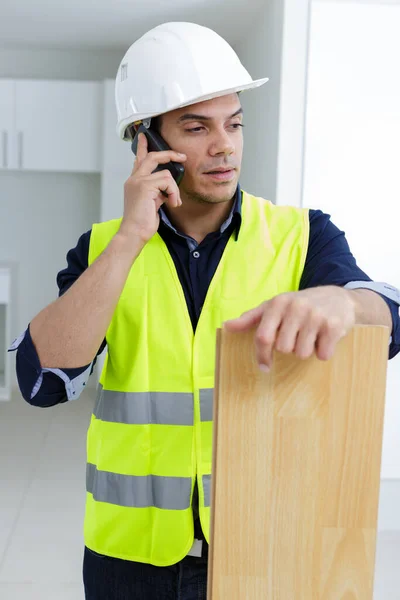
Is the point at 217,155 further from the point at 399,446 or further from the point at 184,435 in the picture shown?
the point at 399,446

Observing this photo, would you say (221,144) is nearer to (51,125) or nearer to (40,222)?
(51,125)

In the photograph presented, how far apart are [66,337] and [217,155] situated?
0.47 meters

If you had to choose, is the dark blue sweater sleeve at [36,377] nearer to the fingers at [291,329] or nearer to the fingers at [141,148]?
the fingers at [141,148]

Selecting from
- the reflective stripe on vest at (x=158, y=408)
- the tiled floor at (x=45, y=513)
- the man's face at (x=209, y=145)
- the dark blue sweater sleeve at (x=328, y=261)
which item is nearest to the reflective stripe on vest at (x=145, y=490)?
the reflective stripe on vest at (x=158, y=408)

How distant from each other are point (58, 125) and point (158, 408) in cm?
439

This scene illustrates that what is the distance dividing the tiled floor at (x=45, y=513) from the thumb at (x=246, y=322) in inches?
101

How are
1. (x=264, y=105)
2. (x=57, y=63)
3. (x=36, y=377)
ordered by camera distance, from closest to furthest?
(x=36, y=377)
(x=264, y=105)
(x=57, y=63)

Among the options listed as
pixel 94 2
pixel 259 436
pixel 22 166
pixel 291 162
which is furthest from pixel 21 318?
pixel 259 436

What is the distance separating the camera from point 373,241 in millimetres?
3438

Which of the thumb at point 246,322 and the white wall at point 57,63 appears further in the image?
the white wall at point 57,63

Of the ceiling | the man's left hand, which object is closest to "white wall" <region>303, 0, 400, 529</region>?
the ceiling

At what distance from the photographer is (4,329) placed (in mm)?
6008

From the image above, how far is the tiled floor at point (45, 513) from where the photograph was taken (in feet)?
9.66

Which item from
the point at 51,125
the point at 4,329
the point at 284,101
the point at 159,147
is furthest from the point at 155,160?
the point at 4,329
